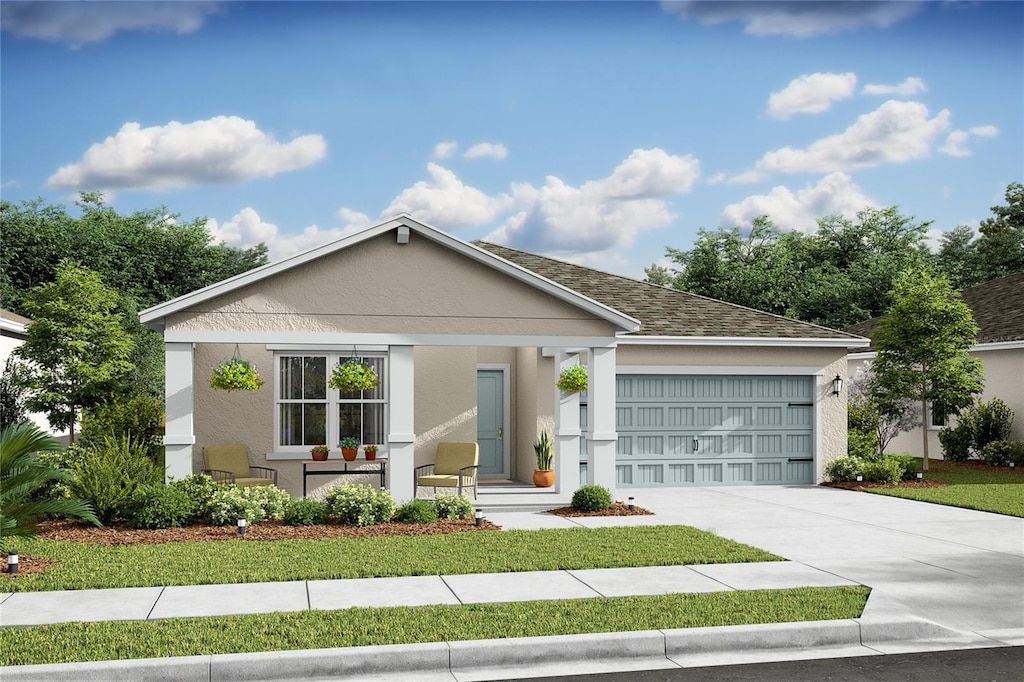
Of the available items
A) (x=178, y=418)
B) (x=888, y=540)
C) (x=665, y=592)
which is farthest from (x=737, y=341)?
(x=665, y=592)

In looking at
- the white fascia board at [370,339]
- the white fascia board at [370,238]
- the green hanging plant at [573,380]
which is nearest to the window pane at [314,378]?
the white fascia board at [370,339]

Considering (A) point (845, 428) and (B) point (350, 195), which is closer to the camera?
(A) point (845, 428)

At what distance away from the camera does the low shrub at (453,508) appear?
15.0 m

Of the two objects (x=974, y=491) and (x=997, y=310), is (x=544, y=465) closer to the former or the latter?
(x=974, y=491)

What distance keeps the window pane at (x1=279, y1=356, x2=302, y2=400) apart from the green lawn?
11.3 metres

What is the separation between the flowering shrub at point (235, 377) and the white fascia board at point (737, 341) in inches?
305

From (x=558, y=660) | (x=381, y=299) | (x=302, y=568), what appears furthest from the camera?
(x=381, y=299)

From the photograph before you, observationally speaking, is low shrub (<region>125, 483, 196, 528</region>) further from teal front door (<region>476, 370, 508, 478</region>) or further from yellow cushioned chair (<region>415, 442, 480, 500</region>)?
teal front door (<region>476, 370, 508, 478</region>)

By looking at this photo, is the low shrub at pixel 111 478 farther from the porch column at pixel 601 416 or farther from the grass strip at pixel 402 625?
the porch column at pixel 601 416

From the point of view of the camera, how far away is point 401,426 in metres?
16.1

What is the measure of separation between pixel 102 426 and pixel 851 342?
15162 millimetres

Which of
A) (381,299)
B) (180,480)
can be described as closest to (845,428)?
(381,299)

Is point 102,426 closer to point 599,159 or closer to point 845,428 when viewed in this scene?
point 845,428

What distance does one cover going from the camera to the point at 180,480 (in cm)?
1490
